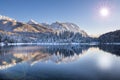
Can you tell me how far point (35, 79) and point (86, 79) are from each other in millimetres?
8070

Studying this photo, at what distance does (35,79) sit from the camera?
31547 mm

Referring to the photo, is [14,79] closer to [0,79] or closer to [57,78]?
[0,79]

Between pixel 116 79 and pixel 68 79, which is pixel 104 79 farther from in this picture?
pixel 68 79

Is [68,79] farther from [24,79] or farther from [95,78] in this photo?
[24,79]

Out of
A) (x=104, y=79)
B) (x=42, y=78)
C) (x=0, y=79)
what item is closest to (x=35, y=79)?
(x=42, y=78)

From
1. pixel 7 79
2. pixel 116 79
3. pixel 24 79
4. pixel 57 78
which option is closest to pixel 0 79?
pixel 7 79

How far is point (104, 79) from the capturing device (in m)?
31.2

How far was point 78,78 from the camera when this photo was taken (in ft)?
106

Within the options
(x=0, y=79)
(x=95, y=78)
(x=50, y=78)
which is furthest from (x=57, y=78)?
(x=0, y=79)

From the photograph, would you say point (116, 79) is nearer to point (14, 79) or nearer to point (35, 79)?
point (35, 79)

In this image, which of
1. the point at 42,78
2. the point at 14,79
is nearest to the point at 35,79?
the point at 42,78

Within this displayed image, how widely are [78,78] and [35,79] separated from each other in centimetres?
691

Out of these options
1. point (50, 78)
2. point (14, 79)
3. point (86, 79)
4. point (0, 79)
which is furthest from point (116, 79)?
point (0, 79)

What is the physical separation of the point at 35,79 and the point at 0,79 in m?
5.64
